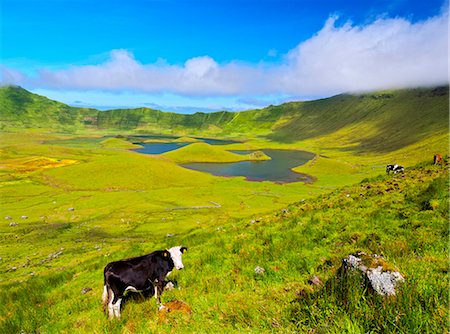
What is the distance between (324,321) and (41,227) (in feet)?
227

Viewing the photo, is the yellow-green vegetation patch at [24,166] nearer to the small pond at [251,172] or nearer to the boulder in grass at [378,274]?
the small pond at [251,172]

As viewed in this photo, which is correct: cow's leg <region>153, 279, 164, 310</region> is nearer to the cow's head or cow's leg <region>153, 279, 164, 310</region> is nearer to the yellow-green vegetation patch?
the cow's head

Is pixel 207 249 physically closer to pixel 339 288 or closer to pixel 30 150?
pixel 339 288

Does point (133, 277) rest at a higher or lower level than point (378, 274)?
lower

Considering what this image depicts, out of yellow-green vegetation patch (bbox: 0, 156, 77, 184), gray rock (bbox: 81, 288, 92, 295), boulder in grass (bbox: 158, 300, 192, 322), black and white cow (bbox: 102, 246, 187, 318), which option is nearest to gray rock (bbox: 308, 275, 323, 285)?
boulder in grass (bbox: 158, 300, 192, 322)

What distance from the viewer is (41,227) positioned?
5747cm

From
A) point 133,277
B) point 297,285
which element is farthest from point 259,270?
point 133,277

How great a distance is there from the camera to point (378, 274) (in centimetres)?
508

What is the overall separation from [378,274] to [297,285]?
2500 mm

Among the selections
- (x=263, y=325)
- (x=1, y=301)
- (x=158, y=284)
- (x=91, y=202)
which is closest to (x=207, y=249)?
(x=158, y=284)

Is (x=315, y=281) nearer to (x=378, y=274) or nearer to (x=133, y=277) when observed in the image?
(x=378, y=274)

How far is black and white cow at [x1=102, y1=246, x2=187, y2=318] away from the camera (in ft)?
28.7

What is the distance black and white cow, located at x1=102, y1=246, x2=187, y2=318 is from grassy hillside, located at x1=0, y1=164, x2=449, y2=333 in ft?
1.51

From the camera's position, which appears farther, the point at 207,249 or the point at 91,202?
the point at 91,202
